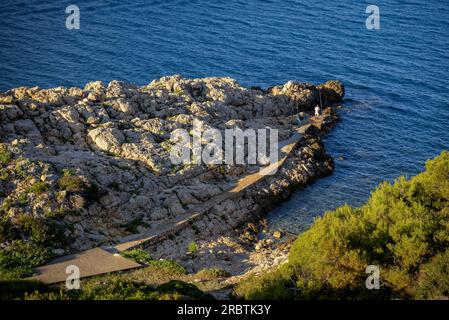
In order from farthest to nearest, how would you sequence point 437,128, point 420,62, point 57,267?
point 420,62 → point 437,128 → point 57,267

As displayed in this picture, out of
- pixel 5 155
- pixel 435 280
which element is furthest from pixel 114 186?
pixel 435 280

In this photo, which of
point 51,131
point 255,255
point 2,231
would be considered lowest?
point 255,255

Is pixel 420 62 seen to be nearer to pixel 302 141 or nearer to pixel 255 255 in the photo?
pixel 302 141

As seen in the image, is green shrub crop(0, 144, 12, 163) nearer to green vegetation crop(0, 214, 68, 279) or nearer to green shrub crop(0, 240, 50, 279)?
green vegetation crop(0, 214, 68, 279)

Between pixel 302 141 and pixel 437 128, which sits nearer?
pixel 302 141

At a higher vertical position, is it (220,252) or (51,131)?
(51,131)

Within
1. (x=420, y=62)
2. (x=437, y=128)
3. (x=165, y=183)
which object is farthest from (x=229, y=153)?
(x=420, y=62)

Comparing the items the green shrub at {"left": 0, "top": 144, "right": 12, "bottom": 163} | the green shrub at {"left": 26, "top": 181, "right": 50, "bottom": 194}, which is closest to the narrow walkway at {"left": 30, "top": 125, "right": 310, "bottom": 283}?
the green shrub at {"left": 26, "top": 181, "right": 50, "bottom": 194}

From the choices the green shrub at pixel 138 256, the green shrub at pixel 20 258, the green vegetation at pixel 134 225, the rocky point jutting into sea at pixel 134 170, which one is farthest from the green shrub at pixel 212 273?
the green shrub at pixel 20 258
